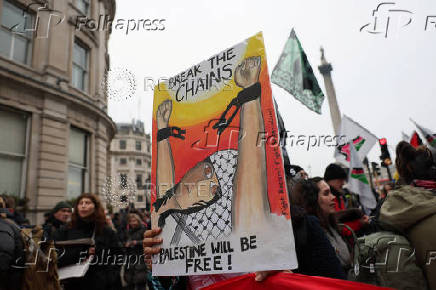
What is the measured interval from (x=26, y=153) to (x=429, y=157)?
10261 millimetres

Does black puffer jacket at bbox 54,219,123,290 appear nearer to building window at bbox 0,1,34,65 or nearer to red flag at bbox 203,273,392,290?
red flag at bbox 203,273,392,290

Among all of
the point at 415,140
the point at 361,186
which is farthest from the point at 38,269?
the point at 415,140

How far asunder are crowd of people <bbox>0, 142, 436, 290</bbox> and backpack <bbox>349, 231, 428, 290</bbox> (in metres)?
0.03

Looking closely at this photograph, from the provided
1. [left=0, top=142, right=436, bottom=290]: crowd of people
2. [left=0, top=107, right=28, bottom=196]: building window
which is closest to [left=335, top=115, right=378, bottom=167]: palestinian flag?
[left=0, top=142, right=436, bottom=290]: crowd of people

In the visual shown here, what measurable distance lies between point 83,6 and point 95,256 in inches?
475

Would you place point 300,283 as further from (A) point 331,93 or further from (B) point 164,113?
(A) point 331,93

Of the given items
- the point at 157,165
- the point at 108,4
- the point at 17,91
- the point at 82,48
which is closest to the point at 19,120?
the point at 17,91

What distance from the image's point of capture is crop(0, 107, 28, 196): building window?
8.02 meters

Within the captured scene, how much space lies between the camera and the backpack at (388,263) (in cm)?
165

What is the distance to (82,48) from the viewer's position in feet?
35.9

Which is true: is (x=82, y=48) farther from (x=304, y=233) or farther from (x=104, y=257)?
(x=304, y=233)

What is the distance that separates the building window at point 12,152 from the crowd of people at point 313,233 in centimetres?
681

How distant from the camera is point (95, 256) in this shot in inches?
119

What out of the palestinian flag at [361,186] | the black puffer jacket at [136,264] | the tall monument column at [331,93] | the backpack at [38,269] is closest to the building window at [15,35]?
the black puffer jacket at [136,264]
